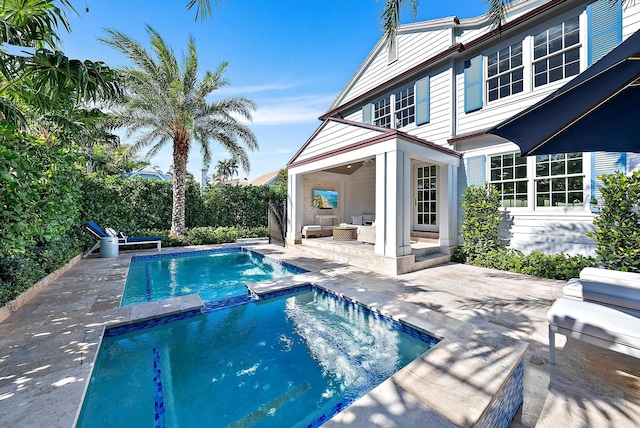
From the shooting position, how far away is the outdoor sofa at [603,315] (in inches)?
108

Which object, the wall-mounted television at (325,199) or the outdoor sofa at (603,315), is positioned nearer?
the outdoor sofa at (603,315)

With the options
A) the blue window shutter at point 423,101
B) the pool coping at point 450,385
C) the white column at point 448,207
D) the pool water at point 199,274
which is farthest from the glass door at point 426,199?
the pool coping at point 450,385

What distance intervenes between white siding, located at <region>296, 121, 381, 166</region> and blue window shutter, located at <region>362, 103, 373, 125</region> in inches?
146

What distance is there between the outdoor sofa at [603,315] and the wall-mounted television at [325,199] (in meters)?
10.6

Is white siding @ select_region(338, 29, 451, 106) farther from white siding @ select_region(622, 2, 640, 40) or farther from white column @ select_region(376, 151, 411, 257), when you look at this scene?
white column @ select_region(376, 151, 411, 257)

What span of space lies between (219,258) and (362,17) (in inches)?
409

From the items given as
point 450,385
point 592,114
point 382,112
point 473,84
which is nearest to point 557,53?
point 473,84

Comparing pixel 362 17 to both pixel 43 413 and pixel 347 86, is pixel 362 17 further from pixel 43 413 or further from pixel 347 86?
pixel 43 413

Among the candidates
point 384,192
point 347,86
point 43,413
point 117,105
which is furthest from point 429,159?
point 117,105

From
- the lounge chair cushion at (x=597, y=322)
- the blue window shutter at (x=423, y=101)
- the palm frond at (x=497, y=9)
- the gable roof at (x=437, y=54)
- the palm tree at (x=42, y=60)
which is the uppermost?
the gable roof at (x=437, y=54)

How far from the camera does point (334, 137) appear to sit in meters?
9.70

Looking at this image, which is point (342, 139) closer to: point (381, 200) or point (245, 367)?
point (381, 200)

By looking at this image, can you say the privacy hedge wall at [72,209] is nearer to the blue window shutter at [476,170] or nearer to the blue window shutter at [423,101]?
the blue window shutter at [423,101]

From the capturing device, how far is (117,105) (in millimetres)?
11336
